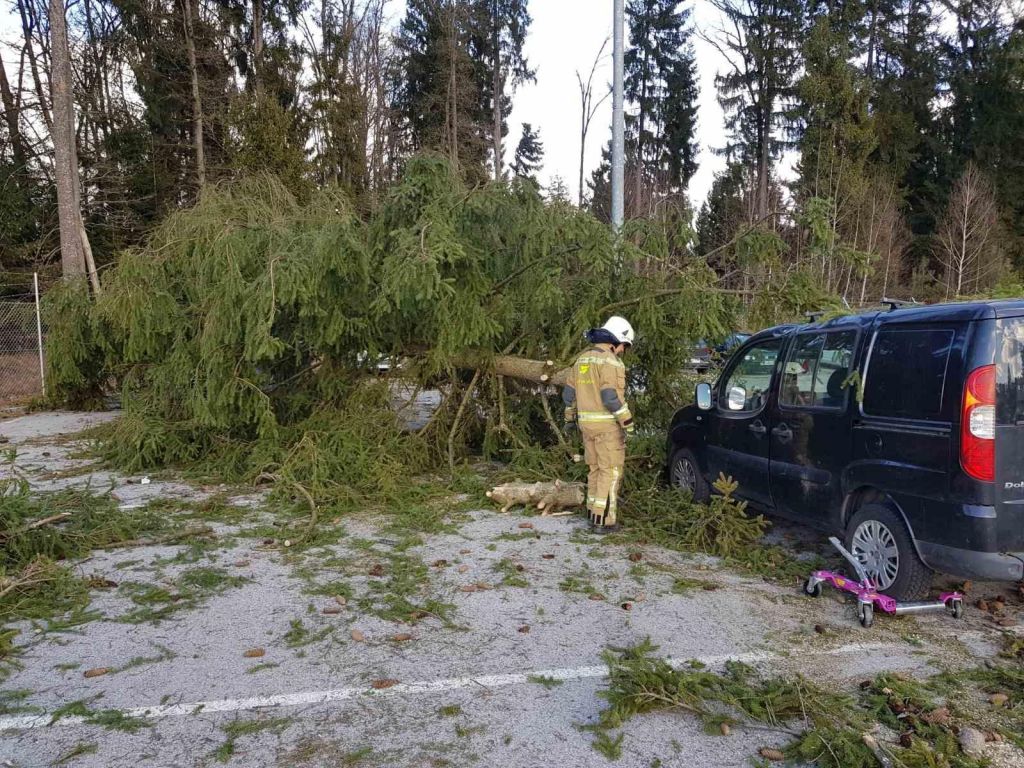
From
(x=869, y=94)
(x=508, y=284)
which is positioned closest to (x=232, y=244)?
(x=508, y=284)

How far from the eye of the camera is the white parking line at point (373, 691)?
10.8ft

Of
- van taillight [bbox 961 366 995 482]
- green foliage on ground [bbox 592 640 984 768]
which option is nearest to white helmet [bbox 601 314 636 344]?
van taillight [bbox 961 366 995 482]

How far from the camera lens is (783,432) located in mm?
5168

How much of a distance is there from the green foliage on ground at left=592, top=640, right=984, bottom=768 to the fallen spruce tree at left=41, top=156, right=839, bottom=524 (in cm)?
364

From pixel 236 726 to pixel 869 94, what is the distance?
111ft

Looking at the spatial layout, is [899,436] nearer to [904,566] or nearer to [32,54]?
[904,566]

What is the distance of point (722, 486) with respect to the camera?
550cm

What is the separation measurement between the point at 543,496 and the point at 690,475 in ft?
4.55

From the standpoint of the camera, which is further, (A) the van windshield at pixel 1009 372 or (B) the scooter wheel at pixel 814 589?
(B) the scooter wheel at pixel 814 589

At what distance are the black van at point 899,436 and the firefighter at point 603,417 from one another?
3.11 feet

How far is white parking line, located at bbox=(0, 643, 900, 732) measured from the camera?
10.8ft

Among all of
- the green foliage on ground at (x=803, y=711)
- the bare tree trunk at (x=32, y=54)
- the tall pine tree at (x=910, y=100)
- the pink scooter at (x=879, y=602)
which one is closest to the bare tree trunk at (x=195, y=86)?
the bare tree trunk at (x=32, y=54)

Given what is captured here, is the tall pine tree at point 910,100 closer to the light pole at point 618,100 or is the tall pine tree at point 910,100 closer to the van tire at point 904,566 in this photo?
the light pole at point 618,100

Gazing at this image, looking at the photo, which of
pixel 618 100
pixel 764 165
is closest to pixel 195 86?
pixel 618 100
